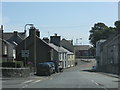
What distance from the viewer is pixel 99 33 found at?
154500 millimetres

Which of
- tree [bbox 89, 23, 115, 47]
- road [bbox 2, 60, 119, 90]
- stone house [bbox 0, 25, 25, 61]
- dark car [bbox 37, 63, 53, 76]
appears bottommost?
road [bbox 2, 60, 119, 90]

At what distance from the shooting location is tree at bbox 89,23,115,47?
486 ft

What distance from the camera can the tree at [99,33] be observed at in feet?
486

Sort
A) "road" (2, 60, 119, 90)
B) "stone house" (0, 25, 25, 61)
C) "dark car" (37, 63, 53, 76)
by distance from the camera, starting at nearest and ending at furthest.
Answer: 1. "road" (2, 60, 119, 90)
2. "dark car" (37, 63, 53, 76)
3. "stone house" (0, 25, 25, 61)

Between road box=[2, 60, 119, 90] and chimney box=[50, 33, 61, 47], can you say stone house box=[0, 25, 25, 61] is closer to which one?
chimney box=[50, 33, 61, 47]

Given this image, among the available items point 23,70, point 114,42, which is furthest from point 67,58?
point 23,70

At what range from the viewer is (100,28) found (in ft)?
554

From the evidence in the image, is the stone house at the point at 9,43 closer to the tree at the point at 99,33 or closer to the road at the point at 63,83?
the road at the point at 63,83

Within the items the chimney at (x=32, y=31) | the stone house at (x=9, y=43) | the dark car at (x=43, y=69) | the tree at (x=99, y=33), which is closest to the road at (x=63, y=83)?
the dark car at (x=43, y=69)

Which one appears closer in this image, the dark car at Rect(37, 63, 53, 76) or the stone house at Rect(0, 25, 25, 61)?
the dark car at Rect(37, 63, 53, 76)

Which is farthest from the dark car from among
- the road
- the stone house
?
the road

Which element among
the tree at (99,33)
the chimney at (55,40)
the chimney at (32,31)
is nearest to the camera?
the chimney at (32,31)

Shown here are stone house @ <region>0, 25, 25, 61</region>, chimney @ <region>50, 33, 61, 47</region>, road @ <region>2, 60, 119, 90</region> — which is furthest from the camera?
chimney @ <region>50, 33, 61, 47</region>

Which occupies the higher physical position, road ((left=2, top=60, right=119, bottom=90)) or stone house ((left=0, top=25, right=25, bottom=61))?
stone house ((left=0, top=25, right=25, bottom=61))
